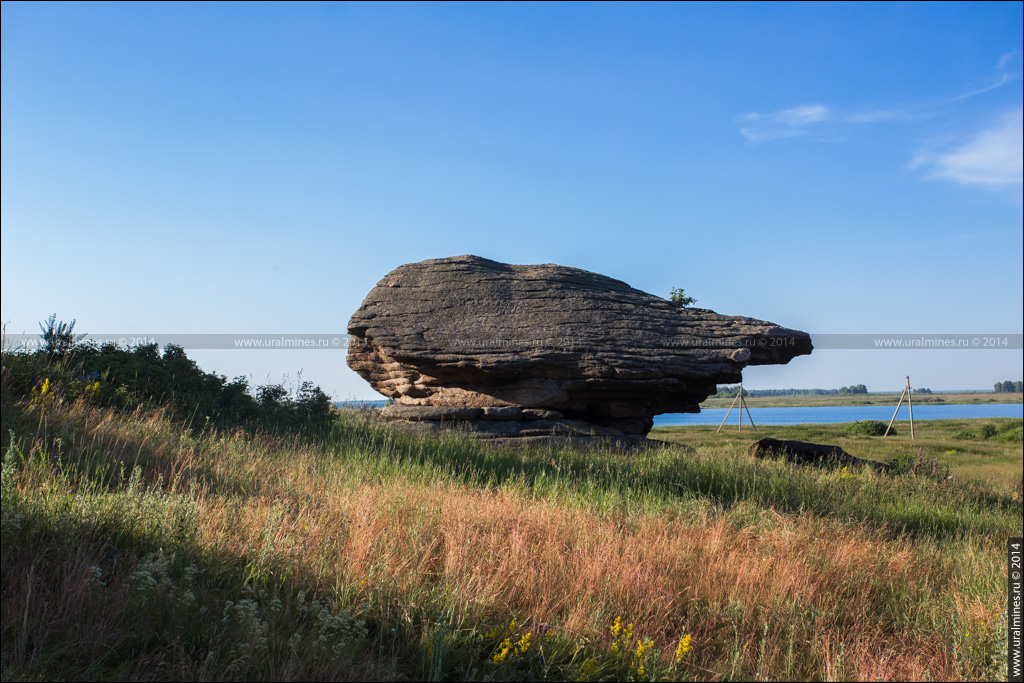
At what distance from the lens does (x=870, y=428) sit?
29.2m

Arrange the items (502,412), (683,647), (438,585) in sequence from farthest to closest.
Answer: (502,412) < (438,585) < (683,647)

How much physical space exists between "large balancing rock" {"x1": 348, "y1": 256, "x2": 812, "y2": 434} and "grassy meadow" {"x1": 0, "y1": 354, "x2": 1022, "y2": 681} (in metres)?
6.21

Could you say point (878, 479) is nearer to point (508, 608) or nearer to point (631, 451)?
point (631, 451)

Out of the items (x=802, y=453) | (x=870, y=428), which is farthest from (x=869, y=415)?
(x=802, y=453)

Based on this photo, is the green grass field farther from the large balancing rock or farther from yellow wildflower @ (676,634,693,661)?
yellow wildflower @ (676,634,693,661)

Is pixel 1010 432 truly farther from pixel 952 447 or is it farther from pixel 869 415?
pixel 869 415

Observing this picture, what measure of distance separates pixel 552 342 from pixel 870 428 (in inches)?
915

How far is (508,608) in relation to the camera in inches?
167

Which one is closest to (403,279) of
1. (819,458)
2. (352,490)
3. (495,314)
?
(495,314)

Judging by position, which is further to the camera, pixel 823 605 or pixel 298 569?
pixel 823 605

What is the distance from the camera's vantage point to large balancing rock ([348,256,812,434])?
13484 millimetres

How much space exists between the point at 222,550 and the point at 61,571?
0.93 meters

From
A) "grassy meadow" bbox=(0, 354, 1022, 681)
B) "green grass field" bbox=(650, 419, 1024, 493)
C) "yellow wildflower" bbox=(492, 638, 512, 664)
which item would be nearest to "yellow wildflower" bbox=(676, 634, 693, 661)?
"grassy meadow" bbox=(0, 354, 1022, 681)

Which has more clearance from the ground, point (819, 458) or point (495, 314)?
point (495, 314)
